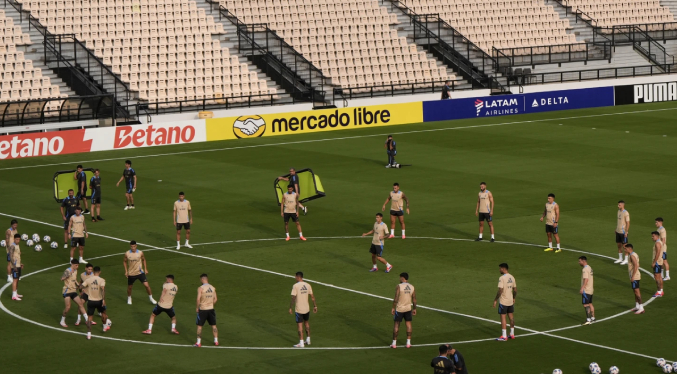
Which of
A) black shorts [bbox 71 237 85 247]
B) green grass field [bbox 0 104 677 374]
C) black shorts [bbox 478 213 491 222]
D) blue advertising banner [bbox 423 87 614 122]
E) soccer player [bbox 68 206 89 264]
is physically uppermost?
blue advertising banner [bbox 423 87 614 122]

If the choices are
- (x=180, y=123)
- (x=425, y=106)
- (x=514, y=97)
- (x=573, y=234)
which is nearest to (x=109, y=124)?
(x=180, y=123)

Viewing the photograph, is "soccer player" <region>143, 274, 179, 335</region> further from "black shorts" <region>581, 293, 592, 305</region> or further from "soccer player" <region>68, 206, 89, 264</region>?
"black shorts" <region>581, 293, 592, 305</region>

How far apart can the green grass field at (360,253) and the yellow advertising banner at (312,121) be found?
1.68 m

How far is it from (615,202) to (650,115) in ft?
82.6

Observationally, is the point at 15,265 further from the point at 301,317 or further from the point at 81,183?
the point at 81,183

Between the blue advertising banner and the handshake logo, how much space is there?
10.2 metres

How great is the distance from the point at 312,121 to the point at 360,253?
26642 millimetres

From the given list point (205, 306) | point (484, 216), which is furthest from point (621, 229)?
point (205, 306)

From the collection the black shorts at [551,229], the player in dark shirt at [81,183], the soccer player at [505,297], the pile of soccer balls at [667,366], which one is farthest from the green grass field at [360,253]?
the player in dark shirt at [81,183]

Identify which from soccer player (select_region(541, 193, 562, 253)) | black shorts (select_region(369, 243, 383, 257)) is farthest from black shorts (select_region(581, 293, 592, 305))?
soccer player (select_region(541, 193, 562, 253))

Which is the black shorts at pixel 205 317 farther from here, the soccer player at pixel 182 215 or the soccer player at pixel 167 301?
the soccer player at pixel 182 215

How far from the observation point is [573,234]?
113ft

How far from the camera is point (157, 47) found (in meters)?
63.0

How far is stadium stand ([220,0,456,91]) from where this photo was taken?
219ft
